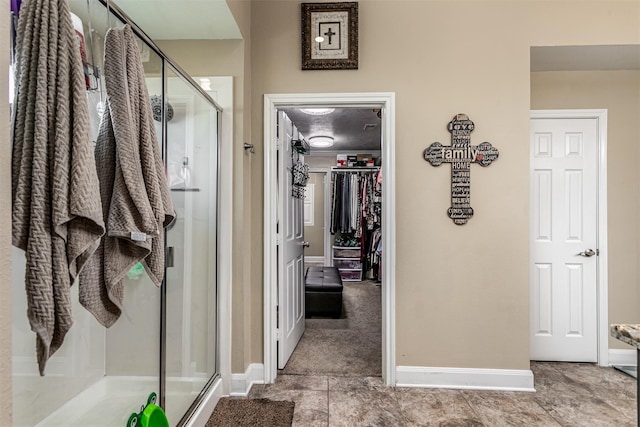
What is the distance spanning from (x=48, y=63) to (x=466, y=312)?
2.44 m

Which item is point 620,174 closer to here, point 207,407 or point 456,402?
point 456,402

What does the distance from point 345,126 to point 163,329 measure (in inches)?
153

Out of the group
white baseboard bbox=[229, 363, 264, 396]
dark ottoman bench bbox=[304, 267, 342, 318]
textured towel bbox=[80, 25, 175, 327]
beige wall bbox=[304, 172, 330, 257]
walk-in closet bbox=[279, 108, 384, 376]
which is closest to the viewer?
textured towel bbox=[80, 25, 175, 327]

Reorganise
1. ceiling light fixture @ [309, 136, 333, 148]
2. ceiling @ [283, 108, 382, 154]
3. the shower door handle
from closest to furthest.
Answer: the shower door handle → ceiling @ [283, 108, 382, 154] → ceiling light fixture @ [309, 136, 333, 148]

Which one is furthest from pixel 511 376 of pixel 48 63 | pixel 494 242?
pixel 48 63

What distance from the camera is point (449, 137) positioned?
7.28ft

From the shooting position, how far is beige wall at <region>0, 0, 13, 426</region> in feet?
2.08

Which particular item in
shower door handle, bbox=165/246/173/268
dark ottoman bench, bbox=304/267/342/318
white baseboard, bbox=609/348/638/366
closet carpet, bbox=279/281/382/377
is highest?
shower door handle, bbox=165/246/173/268

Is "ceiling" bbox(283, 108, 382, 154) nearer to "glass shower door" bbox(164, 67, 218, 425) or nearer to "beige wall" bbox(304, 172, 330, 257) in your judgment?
"beige wall" bbox(304, 172, 330, 257)

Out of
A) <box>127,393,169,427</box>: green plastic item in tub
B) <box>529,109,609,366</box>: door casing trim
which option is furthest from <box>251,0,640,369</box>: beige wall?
<box>127,393,169,427</box>: green plastic item in tub

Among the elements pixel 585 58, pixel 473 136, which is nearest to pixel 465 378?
pixel 473 136

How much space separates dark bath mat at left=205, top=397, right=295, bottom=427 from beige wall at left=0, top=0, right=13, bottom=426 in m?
1.42

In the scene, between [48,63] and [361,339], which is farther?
[361,339]

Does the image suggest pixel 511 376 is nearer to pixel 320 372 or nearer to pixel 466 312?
pixel 466 312
